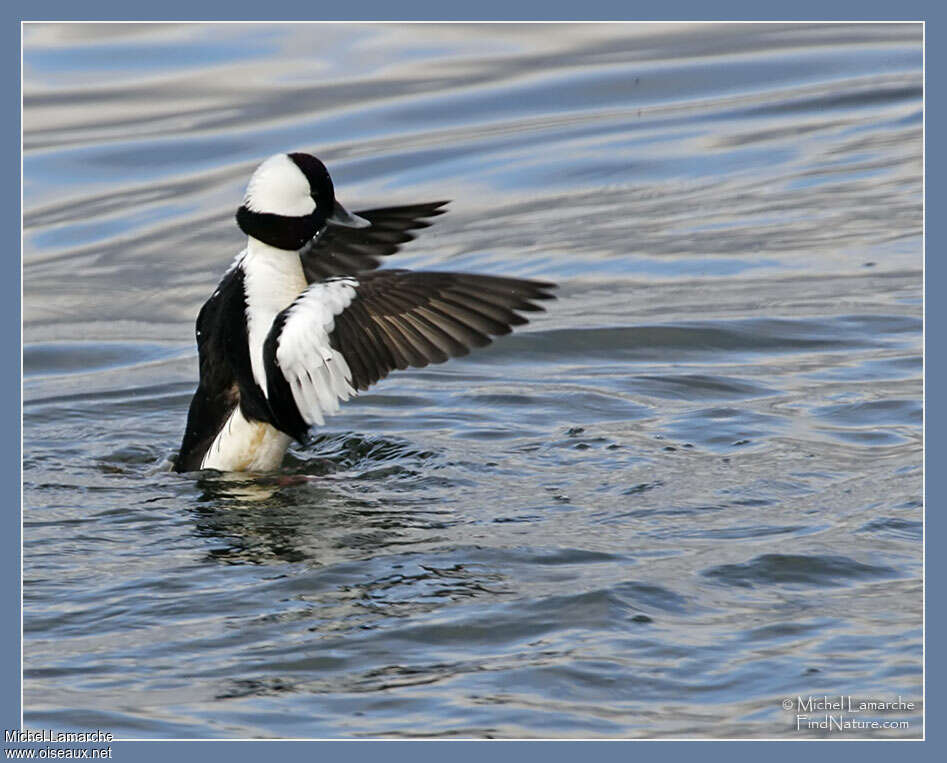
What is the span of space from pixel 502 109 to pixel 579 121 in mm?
721

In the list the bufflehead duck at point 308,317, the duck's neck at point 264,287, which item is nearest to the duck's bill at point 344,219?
the bufflehead duck at point 308,317

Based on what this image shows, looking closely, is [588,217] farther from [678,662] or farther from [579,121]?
[678,662]

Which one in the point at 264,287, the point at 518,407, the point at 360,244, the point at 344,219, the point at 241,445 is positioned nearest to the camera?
the point at 264,287

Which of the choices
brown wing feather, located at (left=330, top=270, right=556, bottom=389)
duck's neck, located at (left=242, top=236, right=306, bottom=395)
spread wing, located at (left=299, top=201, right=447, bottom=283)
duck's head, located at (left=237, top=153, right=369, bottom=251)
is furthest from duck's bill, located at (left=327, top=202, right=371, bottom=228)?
brown wing feather, located at (left=330, top=270, right=556, bottom=389)

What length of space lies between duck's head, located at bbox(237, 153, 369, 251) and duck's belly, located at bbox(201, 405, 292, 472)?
842 mm

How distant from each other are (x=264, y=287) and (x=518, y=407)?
1719mm

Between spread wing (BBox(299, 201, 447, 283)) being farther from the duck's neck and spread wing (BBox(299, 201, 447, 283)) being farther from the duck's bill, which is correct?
the duck's neck

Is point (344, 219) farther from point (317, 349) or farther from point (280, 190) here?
point (317, 349)

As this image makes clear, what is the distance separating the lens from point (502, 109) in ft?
46.7

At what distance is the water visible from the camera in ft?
17.1

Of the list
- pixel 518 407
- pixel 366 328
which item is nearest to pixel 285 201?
pixel 366 328

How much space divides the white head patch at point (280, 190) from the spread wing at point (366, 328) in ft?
2.45

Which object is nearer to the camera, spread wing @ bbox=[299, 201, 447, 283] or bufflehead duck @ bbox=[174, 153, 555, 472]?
bufflehead duck @ bbox=[174, 153, 555, 472]

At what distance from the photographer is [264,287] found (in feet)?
24.6
